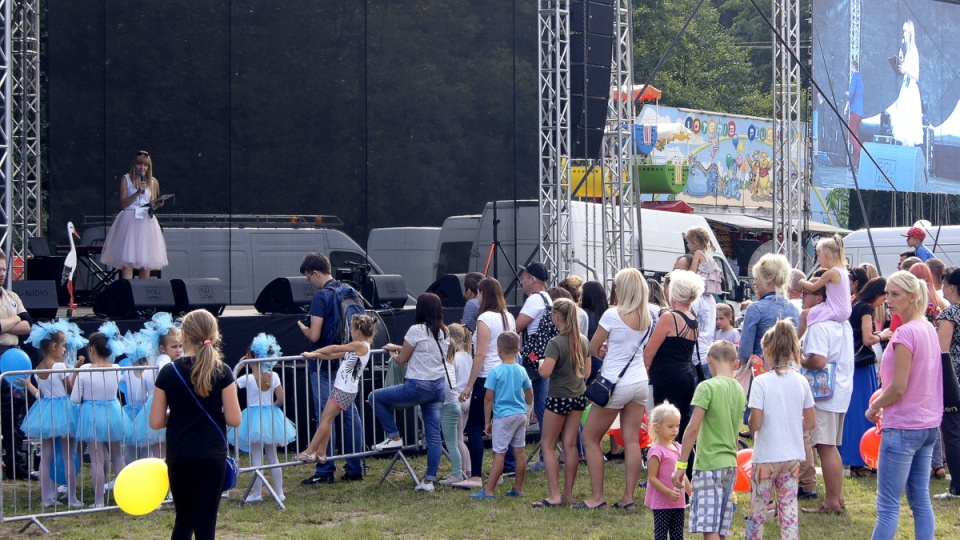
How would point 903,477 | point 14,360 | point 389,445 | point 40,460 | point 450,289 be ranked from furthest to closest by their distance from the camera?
point 450,289
point 389,445
point 14,360
point 40,460
point 903,477

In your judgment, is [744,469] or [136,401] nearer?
[744,469]

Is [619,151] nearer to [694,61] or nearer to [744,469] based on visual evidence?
[744,469]

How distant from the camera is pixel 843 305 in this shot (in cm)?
709

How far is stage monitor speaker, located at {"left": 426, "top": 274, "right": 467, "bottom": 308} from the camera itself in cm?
1264

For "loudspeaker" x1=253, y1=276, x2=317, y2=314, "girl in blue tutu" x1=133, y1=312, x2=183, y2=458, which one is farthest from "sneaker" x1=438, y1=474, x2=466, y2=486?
"loudspeaker" x1=253, y1=276, x2=317, y2=314

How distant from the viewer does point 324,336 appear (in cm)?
805

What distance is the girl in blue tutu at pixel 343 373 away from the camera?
7.53 m

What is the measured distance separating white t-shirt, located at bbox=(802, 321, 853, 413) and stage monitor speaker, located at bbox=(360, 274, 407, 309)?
541cm

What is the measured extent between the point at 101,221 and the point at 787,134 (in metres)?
10.7

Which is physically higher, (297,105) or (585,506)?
(297,105)

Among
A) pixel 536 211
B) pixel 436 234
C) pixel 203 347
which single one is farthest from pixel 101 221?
pixel 203 347

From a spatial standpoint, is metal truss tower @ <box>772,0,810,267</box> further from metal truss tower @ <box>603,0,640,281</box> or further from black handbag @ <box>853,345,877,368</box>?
black handbag @ <box>853,345,877,368</box>

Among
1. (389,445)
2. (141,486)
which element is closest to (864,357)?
(389,445)

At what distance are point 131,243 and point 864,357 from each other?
716 cm
